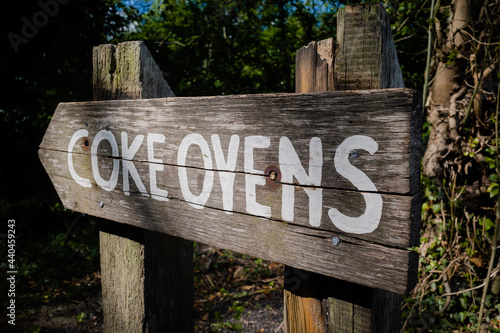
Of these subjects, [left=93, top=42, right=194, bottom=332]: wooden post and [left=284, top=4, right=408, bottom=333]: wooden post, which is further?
[left=93, top=42, right=194, bottom=332]: wooden post

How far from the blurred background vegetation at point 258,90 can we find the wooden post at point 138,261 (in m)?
1.84

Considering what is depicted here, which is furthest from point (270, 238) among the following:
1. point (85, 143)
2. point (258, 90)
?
point (258, 90)

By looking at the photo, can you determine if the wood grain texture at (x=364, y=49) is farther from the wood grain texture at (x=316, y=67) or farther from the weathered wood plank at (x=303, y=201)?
the weathered wood plank at (x=303, y=201)

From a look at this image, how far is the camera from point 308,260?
85 cm

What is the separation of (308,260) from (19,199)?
525 centimetres

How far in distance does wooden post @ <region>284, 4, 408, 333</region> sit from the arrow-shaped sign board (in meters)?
0.11

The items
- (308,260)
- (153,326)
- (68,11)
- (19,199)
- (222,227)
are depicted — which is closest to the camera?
(308,260)

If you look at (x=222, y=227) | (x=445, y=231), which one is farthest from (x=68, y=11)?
(x=445, y=231)

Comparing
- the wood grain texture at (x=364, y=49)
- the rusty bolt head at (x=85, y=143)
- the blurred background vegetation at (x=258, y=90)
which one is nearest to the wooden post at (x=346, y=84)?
the wood grain texture at (x=364, y=49)

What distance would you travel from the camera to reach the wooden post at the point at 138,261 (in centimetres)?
132

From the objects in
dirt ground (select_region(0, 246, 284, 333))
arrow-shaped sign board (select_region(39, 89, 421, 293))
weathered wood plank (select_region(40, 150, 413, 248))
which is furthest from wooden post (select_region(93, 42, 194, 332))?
dirt ground (select_region(0, 246, 284, 333))

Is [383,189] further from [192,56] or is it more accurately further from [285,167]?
[192,56]

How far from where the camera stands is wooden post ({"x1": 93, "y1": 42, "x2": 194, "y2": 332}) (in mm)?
1324

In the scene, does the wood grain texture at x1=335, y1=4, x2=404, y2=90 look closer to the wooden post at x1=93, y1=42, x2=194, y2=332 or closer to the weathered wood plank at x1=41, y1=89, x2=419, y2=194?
the weathered wood plank at x1=41, y1=89, x2=419, y2=194
